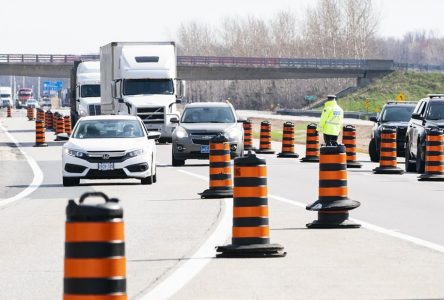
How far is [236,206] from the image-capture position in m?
13.5

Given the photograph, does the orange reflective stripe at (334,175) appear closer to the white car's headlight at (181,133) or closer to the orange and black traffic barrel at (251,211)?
the orange and black traffic barrel at (251,211)

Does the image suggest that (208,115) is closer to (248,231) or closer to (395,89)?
(248,231)

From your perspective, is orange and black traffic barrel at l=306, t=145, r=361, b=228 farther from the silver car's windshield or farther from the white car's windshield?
the silver car's windshield

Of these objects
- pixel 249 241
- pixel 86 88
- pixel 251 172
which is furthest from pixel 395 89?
pixel 249 241

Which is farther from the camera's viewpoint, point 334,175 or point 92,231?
point 334,175

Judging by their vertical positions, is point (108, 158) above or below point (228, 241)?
above

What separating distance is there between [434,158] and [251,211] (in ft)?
48.1

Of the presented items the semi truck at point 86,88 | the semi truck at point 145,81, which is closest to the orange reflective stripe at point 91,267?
the semi truck at point 145,81

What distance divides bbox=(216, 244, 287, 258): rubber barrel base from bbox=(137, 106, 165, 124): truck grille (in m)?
35.4

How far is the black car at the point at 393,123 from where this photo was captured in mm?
37031

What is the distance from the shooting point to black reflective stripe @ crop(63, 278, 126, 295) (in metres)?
6.68

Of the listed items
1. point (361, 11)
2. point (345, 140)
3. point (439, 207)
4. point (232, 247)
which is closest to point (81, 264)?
point (232, 247)

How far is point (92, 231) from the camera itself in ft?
21.9

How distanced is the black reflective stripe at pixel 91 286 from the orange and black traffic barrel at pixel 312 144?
29388 mm
